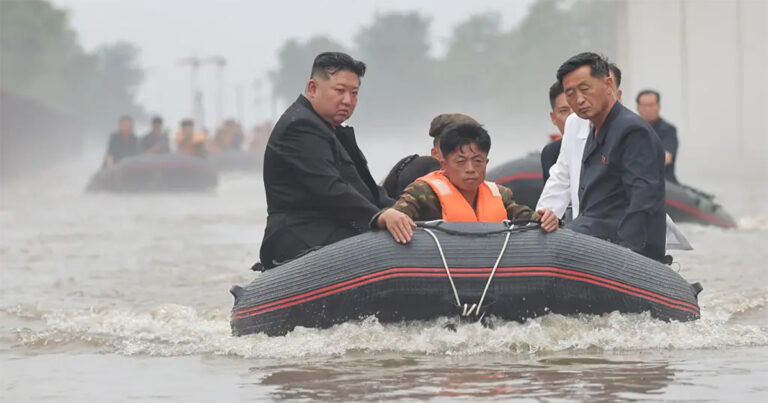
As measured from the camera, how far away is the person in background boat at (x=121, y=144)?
2867cm

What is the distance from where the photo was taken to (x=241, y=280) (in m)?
12.6

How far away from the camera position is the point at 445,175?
25.4 feet

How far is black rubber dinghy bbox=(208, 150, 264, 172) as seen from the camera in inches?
1721

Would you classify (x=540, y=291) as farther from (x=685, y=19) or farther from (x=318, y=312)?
(x=685, y=19)

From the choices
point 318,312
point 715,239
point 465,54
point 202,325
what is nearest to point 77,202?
point 715,239

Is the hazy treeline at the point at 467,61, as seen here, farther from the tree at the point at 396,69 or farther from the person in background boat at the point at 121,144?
the person in background boat at the point at 121,144

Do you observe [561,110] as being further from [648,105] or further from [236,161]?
[236,161]

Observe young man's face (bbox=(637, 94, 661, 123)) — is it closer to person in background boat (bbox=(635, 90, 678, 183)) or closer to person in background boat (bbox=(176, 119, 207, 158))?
→ person in background boat (bbox=(635, 90, 678, 183))

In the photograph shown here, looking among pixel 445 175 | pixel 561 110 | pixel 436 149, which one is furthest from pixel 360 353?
pixel 561 110

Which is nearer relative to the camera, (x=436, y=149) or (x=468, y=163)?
(x=468, y=163)

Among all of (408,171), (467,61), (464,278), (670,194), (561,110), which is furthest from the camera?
(467,61)

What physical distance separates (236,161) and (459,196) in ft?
120

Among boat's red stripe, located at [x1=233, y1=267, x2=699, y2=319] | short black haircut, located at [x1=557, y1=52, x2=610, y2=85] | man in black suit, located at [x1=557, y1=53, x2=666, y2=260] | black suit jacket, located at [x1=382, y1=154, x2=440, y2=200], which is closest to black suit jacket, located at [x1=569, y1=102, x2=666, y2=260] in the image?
man in black suit, located at [x1=557, y1=53, x2=666, y2=260]

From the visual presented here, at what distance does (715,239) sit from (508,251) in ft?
27.6
